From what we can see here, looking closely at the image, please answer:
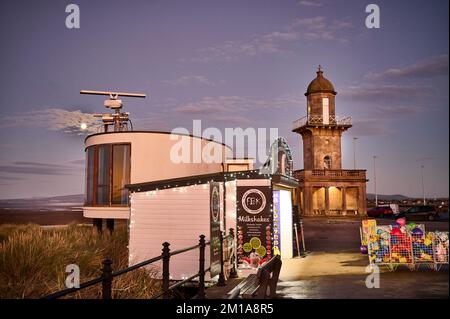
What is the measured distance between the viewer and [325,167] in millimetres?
47062

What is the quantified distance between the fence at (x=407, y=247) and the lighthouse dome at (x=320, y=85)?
37.5 metres

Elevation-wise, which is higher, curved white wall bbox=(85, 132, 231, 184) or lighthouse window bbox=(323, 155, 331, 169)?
lighthouse window bbox=(323, 155, 331, 169)

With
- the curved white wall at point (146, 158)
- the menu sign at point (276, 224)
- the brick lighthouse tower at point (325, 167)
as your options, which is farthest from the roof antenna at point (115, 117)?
the brick lighthouse tower at point (325, 167)

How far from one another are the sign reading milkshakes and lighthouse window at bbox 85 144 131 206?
7531 millimetres

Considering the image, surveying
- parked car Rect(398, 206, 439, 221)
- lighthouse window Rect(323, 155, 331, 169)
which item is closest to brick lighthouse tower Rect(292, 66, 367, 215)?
lighthouse window Rect(323, 155, 331, 169)

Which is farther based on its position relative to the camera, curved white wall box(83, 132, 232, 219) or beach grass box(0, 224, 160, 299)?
curved white wall box(83, 132, 232, 219)

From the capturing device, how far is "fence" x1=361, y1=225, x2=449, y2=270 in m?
11.2

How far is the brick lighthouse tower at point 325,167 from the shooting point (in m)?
45.0

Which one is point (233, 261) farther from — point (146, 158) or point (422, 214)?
point (422, 214)

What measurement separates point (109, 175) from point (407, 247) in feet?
41.7

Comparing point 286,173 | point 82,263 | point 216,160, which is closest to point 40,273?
point 82,263

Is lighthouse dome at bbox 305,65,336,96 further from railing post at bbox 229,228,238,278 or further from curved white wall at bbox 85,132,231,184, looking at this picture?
railing post at bbox 229,228,238,278

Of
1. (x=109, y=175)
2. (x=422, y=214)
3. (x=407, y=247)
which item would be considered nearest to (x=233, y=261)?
(x=407, y=247)
